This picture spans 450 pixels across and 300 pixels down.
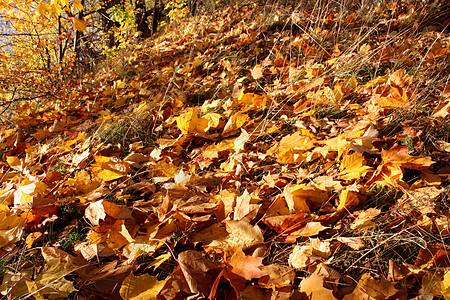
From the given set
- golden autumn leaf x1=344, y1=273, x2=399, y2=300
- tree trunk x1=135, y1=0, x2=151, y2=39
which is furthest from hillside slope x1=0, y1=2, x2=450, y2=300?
tree trunk x1=135, y1=0, x2=151, y2=39

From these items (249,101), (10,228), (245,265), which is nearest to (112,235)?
(10,228)

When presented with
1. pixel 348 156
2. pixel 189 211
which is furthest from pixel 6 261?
pixel 348 156

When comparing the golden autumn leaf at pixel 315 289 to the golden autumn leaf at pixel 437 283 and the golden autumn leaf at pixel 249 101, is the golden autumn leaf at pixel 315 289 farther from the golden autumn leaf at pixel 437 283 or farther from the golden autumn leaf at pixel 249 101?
the golden autumn leaf at pixel 249 101

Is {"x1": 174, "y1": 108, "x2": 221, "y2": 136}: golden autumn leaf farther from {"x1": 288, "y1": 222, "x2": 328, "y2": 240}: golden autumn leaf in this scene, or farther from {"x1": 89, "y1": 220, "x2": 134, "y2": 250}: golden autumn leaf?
{"x1": 288, "y1": 222, "x2": 328, "y2": 240}: golden autumn leaf

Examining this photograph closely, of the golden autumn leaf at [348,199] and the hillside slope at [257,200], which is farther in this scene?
the golden autumn leaf at [348,199]

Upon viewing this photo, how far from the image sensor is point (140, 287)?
2.61 ft

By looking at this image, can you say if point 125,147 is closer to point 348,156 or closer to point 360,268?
point 348,156

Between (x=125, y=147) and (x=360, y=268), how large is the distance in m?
1.58

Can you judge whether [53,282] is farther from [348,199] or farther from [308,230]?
[348,199]

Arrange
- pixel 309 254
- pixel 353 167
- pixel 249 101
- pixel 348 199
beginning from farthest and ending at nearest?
pixel 249 101 < pixel 353 167 < pixel 348 199 < pixel 309 254

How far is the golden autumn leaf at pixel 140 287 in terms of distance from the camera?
30.3 inches

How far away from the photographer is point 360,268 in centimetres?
82

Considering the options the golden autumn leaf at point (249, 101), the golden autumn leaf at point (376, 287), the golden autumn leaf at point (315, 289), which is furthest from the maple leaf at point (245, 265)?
the golden autumn leaf at point (249, 101)

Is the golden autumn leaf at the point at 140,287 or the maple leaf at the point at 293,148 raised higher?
the maple leaf at the point at 293,148
